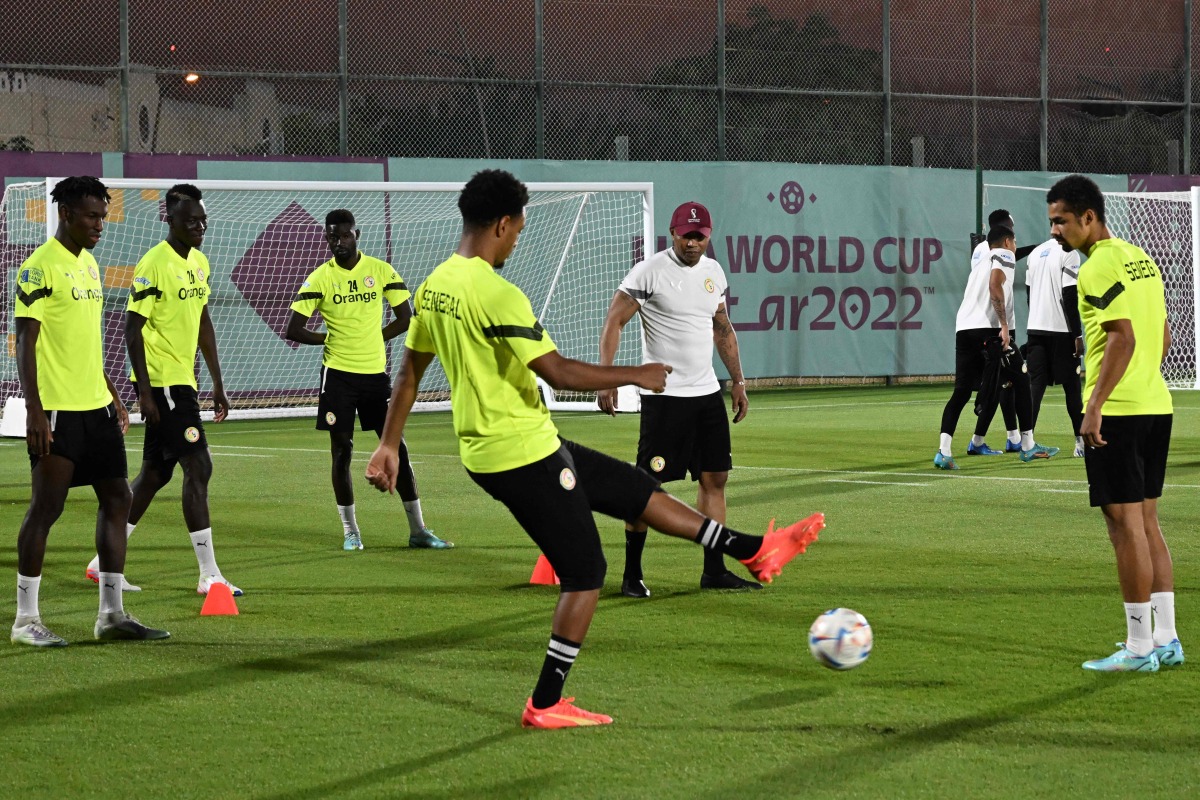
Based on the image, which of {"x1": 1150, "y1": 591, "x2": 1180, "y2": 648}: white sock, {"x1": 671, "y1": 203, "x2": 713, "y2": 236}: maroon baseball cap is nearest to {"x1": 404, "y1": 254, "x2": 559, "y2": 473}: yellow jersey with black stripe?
{"x1": 1150, "y1": 591, "x2": 1180, "y2": 648}: white sock

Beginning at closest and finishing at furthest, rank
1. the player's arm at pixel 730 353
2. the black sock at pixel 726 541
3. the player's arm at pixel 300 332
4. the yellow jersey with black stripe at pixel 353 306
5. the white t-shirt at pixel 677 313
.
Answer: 1. the black sock at pixel 726 541
2. the white t-shirt at pixel 677 313
3. the player's arm at pixel 730 353
4. the yellow jersey with black stripe at pixel 353 306
5. the player's arm at pixel 300 332

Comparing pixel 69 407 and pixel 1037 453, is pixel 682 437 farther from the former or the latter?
pixel 1037 453

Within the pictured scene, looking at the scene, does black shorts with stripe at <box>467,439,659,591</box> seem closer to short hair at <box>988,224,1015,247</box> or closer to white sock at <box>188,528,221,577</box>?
white sock at <box>188,528,221,577</box>

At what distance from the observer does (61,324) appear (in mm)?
7316

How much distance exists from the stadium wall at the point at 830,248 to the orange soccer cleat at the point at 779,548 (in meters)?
18.9

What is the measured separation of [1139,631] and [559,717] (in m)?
2.45

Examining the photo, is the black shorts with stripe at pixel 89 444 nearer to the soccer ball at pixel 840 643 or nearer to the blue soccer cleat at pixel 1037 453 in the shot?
the soccer ball at pixel 840 643

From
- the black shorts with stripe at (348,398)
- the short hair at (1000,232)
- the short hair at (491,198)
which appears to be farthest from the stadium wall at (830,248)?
the short hair at (491,198)

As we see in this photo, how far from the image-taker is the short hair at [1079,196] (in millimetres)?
6441

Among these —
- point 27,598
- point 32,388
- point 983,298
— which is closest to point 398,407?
point 32,388

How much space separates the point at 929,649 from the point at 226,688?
9.74 ft

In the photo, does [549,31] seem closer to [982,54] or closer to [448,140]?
[448,140]

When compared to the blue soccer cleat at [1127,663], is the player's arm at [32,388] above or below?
above

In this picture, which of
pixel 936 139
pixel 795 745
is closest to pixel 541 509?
pixel 795 745
